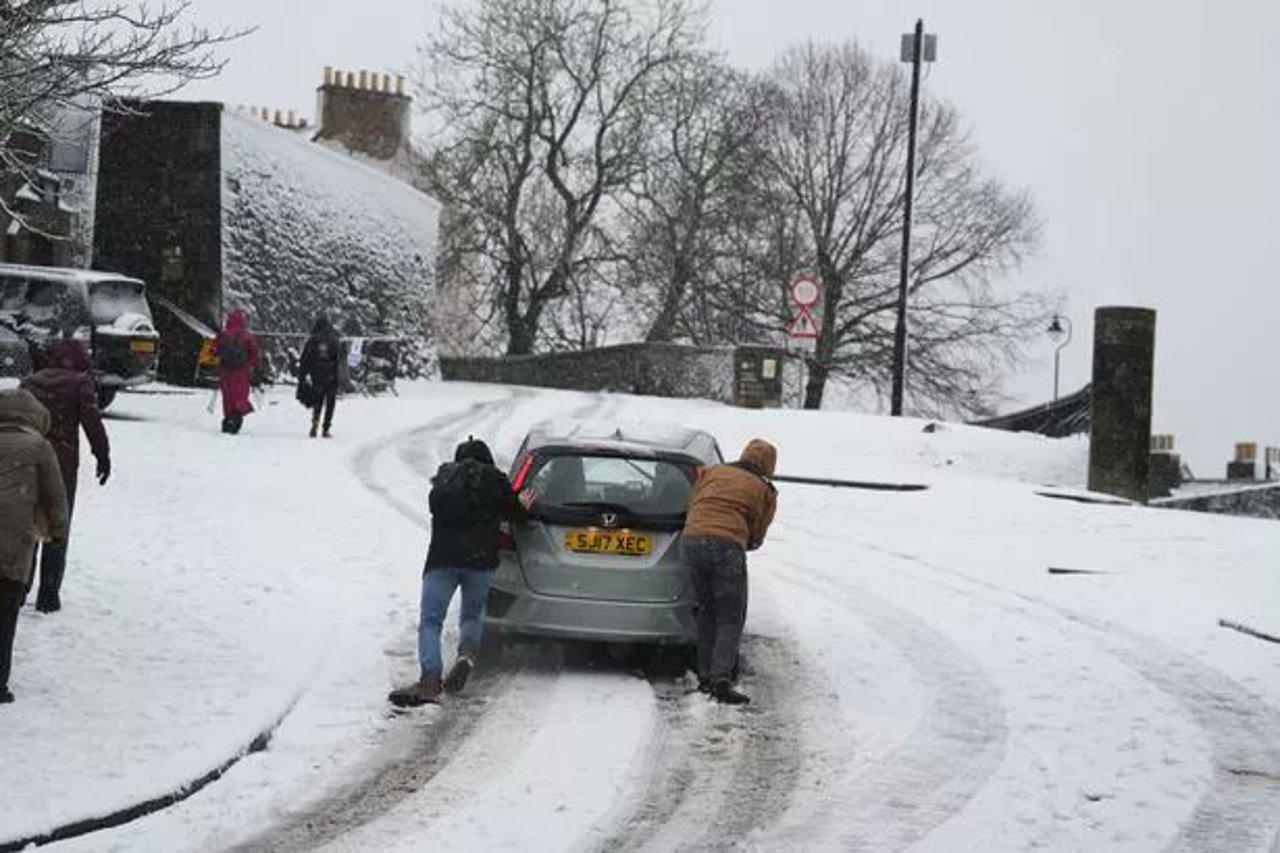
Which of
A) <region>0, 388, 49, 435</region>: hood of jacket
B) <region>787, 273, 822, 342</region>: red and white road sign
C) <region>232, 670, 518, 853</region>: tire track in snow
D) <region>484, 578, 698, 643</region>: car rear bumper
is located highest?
<region>787, 273, 822, 342</region>: red and white road sign

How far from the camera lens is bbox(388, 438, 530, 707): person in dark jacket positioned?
8.32 metres

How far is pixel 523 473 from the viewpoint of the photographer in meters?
9.29

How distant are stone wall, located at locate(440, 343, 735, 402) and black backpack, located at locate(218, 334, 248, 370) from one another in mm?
16809

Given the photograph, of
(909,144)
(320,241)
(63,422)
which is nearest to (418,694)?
(63,422)

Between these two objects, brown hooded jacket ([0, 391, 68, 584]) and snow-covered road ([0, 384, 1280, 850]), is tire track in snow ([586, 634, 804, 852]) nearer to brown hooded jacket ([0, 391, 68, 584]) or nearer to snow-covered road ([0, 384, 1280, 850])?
snow-covered road ([0, 384, 1280, 850])

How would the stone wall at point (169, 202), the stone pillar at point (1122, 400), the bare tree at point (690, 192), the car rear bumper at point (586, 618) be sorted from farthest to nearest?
the bare tree at point (690, 192) → the stone wall at point (169, 202) → the stone pillar at point (1122, 400) → the car rear bumper at point (586, 618)

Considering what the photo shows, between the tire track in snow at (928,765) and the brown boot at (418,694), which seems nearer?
the tire track in snow at (928,765)

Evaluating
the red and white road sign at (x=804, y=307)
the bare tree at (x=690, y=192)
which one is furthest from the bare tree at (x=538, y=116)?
the red and white road sign at (x=804, y=307)

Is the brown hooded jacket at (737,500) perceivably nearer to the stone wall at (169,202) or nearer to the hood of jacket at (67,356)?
the hood of jacket at (67,356)

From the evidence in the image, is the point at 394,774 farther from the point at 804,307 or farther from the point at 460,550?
the point at 804,307

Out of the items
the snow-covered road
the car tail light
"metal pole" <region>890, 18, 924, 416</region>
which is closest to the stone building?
"metal pole" <region>890, 18, 924, 416</region>

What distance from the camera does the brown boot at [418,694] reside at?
26.6 ft

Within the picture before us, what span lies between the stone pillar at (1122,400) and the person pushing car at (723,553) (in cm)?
1299

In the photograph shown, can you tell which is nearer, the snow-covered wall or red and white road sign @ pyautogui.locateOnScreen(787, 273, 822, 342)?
red and white road sign @ pyautogui.locateOnScreen(787, 273, 822, 342)
